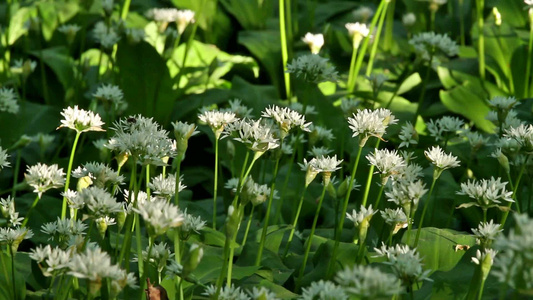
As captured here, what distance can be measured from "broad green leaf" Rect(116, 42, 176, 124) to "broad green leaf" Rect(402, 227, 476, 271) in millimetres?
1515

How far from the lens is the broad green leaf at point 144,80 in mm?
3102

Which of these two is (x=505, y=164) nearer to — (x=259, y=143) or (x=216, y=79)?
(x=259, y=143)

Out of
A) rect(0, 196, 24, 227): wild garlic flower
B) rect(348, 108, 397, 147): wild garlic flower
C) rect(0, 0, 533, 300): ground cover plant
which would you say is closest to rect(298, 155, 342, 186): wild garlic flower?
rect(0, 0, 533, 300): ground cover plant

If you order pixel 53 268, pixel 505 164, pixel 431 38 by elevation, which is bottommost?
pixel 53 268

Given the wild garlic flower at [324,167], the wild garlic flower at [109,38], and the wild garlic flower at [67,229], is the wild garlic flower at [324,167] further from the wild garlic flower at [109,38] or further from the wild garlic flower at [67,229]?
the wild garlic flower at [109,38]

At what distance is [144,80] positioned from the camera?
3129 mm

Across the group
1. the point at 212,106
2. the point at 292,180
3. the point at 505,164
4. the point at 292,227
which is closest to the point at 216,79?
the point at 212,106

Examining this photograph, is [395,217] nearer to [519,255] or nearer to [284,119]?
[284,119]

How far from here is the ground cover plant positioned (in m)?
1.42

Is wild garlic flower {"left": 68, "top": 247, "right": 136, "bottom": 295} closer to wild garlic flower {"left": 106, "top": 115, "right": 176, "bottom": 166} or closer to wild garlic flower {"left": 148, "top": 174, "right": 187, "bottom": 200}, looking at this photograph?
wild garlic flower {"left": 106, "top": 115, "right": 176, "bottom": 166}

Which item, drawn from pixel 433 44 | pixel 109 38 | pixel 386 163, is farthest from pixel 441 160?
pixel 109 38

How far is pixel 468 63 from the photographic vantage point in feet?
11.8

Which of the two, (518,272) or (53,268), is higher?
(518,272)

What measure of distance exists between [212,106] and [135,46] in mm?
397
